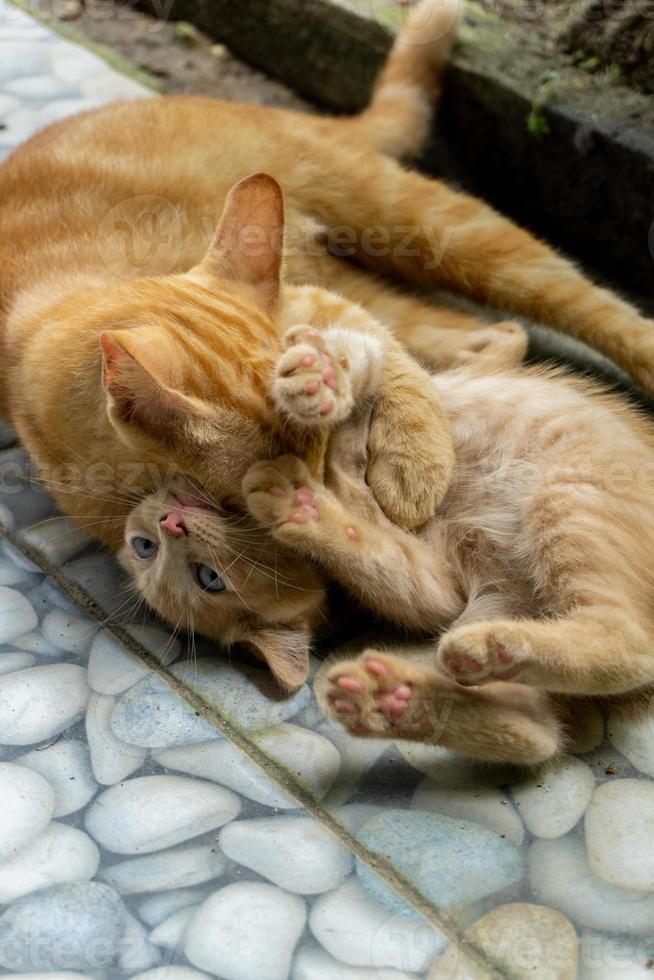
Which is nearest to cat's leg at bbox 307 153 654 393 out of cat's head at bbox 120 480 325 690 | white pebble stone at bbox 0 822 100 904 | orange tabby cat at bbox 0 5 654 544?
orange tabby cat at bbox 0 5 654 544

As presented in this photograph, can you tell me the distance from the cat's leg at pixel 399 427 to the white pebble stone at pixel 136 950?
95cm

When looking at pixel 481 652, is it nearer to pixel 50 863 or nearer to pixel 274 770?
pixel 274 770

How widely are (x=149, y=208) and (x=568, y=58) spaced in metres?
1.50

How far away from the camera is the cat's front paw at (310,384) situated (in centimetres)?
196

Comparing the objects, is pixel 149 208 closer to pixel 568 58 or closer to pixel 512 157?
pixel 512 157

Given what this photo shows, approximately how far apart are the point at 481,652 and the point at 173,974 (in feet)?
2.25

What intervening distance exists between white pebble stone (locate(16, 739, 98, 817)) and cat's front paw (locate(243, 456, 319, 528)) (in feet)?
1.84

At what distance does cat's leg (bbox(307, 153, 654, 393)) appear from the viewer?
109 inches

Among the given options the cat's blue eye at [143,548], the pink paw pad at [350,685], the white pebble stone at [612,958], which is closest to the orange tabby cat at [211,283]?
the cat's blue eye at [143,548]

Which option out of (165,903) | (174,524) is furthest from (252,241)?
(165,903)

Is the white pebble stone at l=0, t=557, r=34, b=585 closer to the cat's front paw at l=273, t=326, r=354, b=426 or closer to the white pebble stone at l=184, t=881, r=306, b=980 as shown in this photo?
the cat's front paw at l=273, t=326, r=354, b=426

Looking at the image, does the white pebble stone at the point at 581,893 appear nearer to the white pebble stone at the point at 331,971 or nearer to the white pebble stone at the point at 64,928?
the white pebble stone at the point at 331,971

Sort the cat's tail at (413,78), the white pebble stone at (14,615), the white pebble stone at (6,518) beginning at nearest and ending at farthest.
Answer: the white pebble stone at (14,615)
the white pebble stone at (6,518)
the cat's tail at (413,78)

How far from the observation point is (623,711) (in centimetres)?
205
